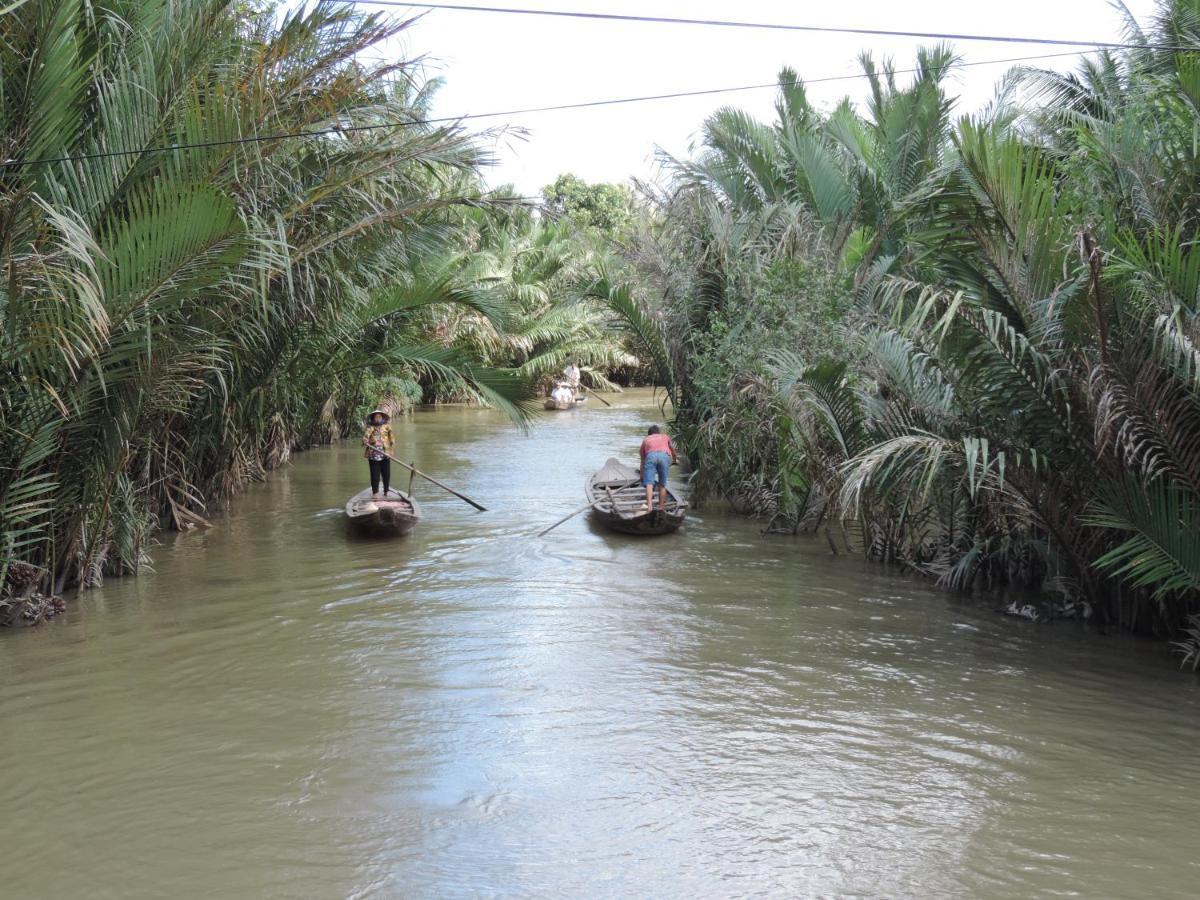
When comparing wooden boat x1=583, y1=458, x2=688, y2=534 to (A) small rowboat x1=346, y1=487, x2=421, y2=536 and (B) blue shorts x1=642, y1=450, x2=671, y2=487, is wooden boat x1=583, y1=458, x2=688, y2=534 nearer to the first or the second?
(B) blue shorts x1=642, y1=450, x2=671, y2=487

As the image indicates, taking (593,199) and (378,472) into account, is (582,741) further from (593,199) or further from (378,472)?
(593,199)

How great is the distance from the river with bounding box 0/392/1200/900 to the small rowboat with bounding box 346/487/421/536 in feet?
5.07

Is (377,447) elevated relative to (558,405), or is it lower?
lower

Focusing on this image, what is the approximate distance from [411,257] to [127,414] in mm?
5990

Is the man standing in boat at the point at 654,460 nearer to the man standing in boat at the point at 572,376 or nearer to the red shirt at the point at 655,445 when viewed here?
the red shirt at the point at 655,445

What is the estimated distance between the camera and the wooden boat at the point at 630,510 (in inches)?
536

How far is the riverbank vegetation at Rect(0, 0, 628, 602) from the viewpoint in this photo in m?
7.57

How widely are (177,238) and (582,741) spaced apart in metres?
4.41

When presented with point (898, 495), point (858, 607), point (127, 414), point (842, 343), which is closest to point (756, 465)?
point (842, 343)

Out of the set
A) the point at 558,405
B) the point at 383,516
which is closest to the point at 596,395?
the point at 558,405

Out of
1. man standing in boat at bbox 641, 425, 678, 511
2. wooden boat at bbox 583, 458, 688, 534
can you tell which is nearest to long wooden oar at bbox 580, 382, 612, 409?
wooden boat at bbox 583, 458, 688, 534

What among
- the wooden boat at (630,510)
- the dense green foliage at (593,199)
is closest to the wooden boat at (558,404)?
the dense green foliage at (593,199)

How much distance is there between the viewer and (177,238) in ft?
24.7

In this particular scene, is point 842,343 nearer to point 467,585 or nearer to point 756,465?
point 756,465
